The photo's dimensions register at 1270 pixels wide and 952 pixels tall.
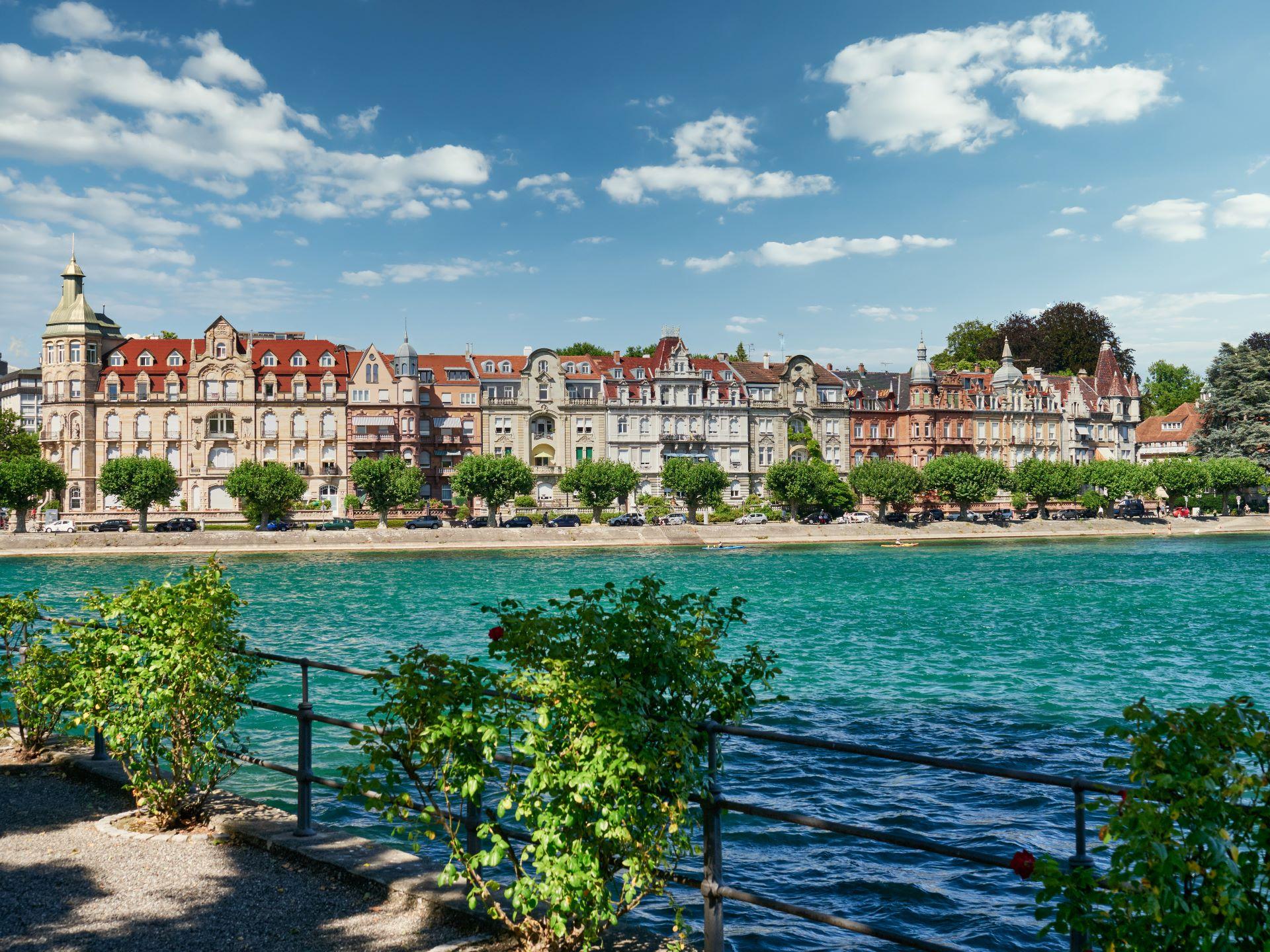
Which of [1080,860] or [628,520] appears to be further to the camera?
[628,520]

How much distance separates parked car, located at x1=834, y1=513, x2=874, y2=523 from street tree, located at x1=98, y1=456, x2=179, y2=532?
54.4m

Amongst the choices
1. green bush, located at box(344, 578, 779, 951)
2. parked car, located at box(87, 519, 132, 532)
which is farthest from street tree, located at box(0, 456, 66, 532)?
green bush, located at box(344, 578, 779, 951)

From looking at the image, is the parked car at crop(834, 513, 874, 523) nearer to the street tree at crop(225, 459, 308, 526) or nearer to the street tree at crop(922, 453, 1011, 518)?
the street tree at crop(922, 453, 1011, 518)

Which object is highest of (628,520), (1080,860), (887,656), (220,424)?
(220,424)

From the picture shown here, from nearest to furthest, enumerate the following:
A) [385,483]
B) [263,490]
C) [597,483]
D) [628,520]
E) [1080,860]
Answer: [1080,860] → [263,490] → [385,483] → [628,520] → [597,483]

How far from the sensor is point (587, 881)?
15.8ft

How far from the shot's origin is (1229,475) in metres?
90.2

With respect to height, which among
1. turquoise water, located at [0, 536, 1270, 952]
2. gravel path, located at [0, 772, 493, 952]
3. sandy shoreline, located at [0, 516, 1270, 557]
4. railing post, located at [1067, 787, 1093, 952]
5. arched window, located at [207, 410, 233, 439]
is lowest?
turquoise water, located at [0, 536, 1270, 952]

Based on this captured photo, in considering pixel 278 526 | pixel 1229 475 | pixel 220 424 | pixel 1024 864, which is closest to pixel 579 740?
pixel 1024 864

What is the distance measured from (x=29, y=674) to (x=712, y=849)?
268 inches

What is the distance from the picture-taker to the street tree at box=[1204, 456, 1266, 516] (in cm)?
9038

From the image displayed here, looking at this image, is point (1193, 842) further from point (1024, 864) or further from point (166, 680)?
point (166, 680)

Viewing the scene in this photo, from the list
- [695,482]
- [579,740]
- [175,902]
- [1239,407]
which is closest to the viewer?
[579,740]

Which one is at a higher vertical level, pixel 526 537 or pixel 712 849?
pixel 712 849
